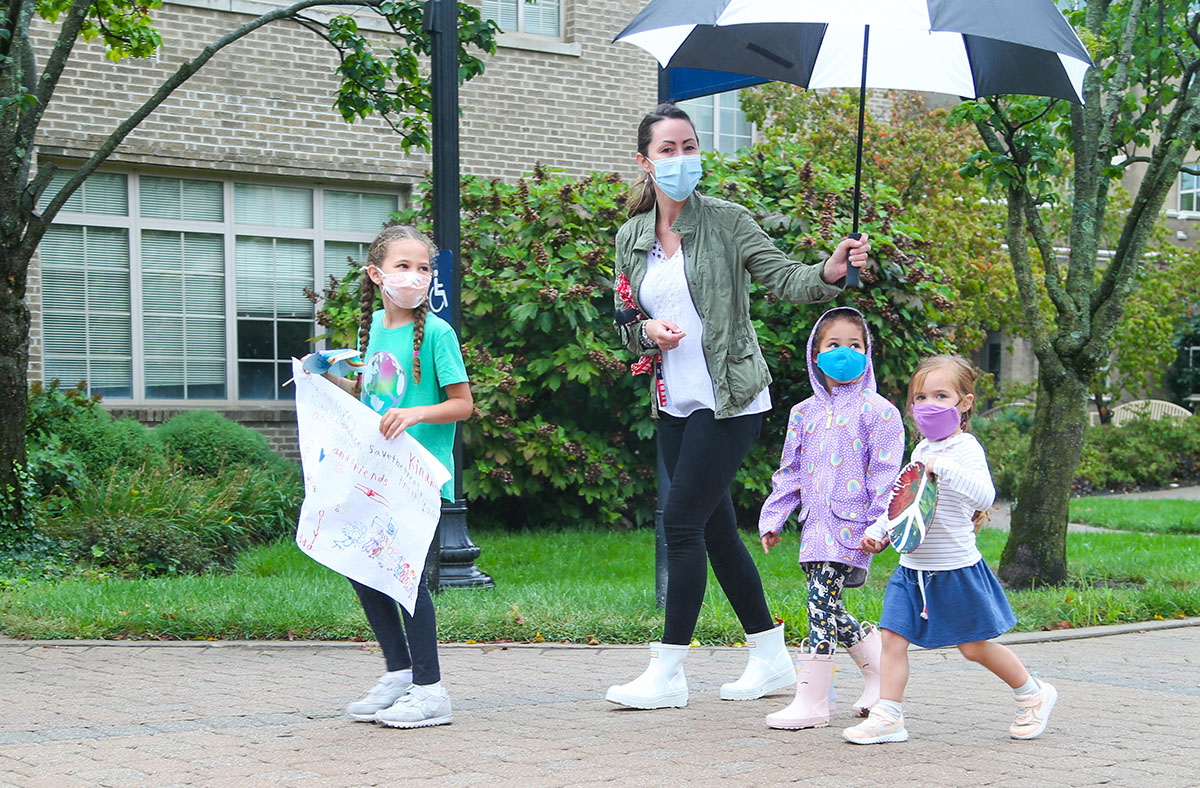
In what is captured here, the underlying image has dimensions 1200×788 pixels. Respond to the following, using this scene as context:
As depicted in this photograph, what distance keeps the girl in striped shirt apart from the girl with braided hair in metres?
1.45

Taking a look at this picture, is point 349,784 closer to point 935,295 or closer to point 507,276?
point 507,276

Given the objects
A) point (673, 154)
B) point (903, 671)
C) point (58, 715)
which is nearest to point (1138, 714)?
point (903, 671)

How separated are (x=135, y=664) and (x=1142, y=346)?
18265 millimetres

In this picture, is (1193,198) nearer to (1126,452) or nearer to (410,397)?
(1126,452)

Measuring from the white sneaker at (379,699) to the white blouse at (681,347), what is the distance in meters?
1.38

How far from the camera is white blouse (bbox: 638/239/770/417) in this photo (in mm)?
4656

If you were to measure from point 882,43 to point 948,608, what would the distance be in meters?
2.42

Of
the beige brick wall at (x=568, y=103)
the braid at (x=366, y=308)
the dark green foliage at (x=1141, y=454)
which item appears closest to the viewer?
the braid at (x=366, y=308)

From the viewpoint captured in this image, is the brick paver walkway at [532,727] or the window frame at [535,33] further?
the window frame at [535,33]

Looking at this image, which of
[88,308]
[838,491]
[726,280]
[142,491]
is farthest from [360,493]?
[88,308]

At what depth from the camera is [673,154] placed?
4.77 meters

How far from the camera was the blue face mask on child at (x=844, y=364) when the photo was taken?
14.6ft

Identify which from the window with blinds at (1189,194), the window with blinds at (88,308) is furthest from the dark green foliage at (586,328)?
the window with blinds at (1189,194)

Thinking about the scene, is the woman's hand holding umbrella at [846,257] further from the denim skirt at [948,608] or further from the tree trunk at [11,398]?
the tree trunk at [11,398]
